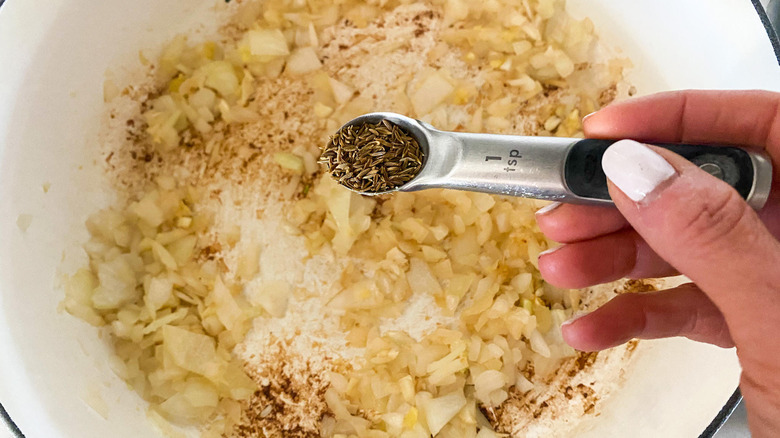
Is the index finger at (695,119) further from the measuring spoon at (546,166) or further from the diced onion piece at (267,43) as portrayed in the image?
the diced onion piece at (267,43)

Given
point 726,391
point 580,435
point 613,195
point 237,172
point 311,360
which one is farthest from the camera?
point 237,172

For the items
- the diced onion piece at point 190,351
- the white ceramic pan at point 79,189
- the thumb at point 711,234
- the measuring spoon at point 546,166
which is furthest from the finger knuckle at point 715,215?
the diced onion piece at point 190,351

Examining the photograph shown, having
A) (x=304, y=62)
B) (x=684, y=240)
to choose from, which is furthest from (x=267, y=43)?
(x=684, y=240)

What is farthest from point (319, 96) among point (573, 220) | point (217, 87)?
point (573, 220)

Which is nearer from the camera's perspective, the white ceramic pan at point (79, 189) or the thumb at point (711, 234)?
the thumb at point (711, 234)

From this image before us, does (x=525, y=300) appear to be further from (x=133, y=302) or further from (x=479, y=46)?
(x=133, y=302)

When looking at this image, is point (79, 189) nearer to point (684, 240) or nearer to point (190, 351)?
point (190, 351)

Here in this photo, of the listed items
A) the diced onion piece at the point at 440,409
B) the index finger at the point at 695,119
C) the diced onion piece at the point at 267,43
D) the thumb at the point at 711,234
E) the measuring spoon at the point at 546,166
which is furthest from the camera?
the diced onion piece at the point at 267,43

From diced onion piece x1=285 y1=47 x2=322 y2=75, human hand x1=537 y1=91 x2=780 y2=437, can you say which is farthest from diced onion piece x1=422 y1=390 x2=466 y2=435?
diced onion piece x1=285 y1=47 x2=322 y2=75
